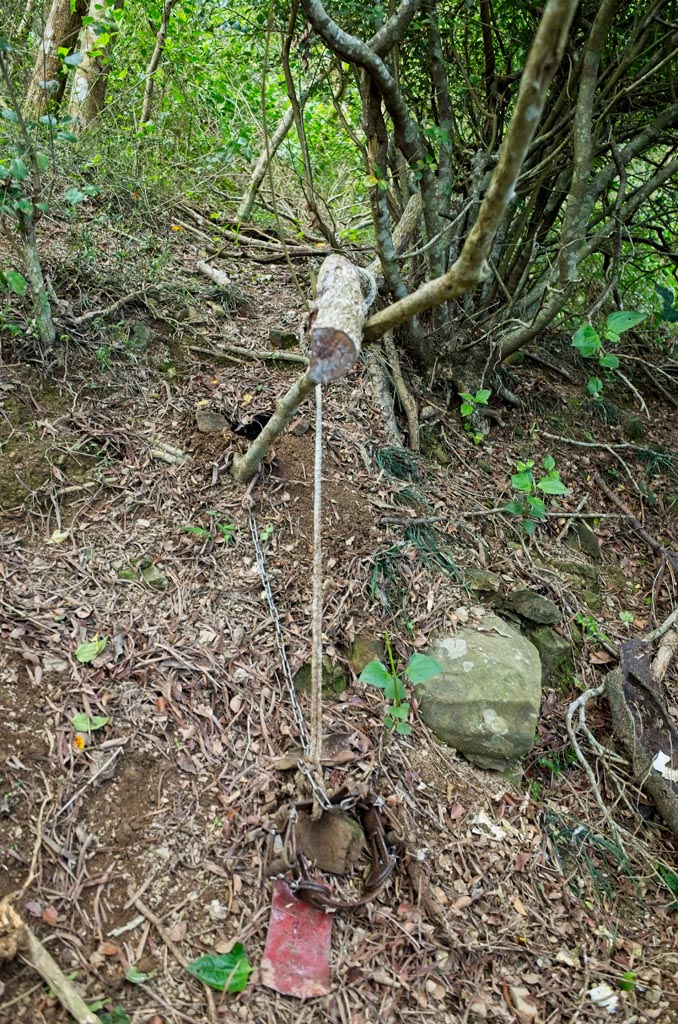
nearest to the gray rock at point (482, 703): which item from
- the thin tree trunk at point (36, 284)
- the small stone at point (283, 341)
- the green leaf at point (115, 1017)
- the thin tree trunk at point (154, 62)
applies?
the green leaf at point (115, 1017)

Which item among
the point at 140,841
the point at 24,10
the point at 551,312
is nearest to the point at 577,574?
the point at 551,312

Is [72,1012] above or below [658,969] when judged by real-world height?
below

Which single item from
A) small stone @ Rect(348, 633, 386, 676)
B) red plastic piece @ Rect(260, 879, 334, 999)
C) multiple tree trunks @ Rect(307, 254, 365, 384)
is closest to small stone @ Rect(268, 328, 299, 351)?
multiple tree trunks @ Rect(307, 254, 365, 384)

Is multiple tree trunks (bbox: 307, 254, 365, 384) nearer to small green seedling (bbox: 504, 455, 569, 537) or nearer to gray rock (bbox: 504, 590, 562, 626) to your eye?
small green seedling (bbox: 504, 455, 569, 537)

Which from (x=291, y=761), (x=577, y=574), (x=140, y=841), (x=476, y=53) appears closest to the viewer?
(x=140, y=841)

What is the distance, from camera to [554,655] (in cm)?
319

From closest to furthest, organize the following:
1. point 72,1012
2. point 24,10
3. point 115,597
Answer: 1. point 72,1012
2. point 115,597
3. point 24,10

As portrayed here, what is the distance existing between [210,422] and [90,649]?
126cm

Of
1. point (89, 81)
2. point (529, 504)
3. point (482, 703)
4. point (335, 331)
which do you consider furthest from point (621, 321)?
point (89, 81)

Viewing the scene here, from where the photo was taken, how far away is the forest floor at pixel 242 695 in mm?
1960

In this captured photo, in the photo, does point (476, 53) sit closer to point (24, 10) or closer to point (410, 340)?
point (410, 340)

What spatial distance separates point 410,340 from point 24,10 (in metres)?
3.61

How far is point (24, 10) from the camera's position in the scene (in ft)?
15.0

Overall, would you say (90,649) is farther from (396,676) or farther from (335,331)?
(335,331)
